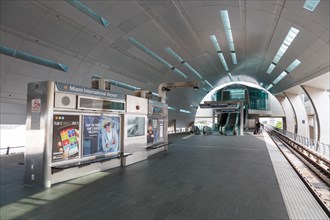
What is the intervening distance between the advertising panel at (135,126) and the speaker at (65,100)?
2300mm

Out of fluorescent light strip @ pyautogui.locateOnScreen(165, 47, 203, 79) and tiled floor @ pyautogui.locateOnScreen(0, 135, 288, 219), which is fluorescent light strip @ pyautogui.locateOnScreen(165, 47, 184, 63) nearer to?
fluorescent light strip @ pyautogui.locateOnScreen(165, 47, 203, 79)

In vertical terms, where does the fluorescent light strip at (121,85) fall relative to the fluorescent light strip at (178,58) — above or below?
below

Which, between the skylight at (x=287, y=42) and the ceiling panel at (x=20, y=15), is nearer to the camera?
the ceiling panel at (x=20, y=15)

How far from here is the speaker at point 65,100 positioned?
→ 16.4 ft

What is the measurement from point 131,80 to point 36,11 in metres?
10.00

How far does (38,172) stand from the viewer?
4.73m

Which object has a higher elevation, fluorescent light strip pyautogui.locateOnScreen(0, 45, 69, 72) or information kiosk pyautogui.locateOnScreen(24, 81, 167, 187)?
fluorescent light strip pyautogui.locateOnScreen(0, 45, 69, 72)

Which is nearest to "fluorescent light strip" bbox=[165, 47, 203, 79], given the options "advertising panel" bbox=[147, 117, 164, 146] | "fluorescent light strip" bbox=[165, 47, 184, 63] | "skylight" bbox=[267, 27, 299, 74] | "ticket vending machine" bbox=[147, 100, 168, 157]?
"fluorescent light strip" bbox=[165, 47, 184, 63]

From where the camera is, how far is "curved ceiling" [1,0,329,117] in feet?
26.9

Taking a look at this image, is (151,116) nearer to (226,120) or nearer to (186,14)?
(186,14)

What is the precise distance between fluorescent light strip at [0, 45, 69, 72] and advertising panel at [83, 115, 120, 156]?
5.65 m

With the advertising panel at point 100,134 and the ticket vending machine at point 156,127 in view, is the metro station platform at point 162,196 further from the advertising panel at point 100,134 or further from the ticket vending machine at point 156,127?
the ticket vending machine at point 156,127

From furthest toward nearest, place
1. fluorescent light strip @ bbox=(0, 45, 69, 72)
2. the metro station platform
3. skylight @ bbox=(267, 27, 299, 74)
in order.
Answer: skylight @ bbox=(267, 27, 299, 74)
fluorescent light strip @ bbox=(0, 45, 69, 72)
the metro station platform

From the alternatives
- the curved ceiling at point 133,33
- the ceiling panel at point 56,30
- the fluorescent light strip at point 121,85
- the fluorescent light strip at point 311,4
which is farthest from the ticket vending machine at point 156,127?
the fluorescent light strip at point 311,4
